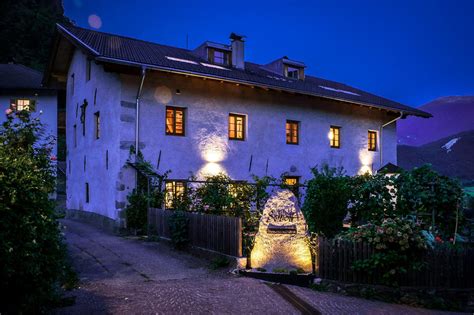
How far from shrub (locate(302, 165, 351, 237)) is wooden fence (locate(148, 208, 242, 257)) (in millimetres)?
2837

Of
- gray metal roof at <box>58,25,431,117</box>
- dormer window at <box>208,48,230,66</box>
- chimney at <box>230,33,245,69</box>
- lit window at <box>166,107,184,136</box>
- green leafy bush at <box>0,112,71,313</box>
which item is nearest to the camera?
green leafy bush at <box>0,112,71,313</box>

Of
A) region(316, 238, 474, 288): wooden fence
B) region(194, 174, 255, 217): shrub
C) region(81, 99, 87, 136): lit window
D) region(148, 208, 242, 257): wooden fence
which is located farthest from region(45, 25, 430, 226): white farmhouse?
region(316, 238, 474, 288): wooden fence

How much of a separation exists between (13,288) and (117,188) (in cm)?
960

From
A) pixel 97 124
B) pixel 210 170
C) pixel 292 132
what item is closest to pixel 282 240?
pixel 210 170

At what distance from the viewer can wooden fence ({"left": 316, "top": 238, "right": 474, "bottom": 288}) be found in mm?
8172

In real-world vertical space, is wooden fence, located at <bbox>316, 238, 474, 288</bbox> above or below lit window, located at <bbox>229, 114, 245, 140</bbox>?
below

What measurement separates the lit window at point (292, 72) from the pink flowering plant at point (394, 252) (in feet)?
48.7

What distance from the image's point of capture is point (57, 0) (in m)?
48.2

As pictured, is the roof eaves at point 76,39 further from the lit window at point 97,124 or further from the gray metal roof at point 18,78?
the gray metal roof at point 18,78

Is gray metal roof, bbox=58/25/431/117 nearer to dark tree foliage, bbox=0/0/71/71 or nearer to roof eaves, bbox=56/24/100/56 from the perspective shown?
roof eaves, bbox=56/24/100/56

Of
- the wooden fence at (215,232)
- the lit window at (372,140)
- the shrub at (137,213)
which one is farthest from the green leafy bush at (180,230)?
the lit window at (372,140)

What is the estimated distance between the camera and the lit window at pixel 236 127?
1732cm

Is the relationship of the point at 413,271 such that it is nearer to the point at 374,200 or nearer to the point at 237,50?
the point at 374,200

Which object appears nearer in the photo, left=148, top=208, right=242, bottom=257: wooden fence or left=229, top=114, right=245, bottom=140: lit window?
left=148, top=208, right=242, bottom=257: wooden fence
